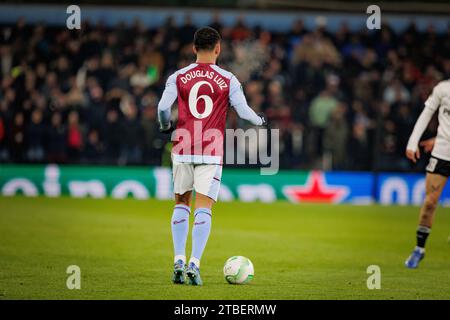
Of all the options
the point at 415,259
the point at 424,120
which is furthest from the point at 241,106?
the point at 415,259

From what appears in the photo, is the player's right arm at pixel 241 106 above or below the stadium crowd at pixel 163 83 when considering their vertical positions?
below

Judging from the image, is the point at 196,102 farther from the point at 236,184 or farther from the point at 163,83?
the point at 163,83

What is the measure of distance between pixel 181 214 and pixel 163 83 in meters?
11.7

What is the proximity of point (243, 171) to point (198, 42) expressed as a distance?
442 inches

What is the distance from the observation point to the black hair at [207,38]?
8320mm

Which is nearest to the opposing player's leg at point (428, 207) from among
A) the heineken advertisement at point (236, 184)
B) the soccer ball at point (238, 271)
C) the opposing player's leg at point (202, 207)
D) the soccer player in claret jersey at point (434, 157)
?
the soccer player in claret jersey at point (434, 157)

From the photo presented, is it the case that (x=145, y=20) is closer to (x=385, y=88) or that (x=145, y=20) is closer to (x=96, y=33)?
(x=96, y=33)

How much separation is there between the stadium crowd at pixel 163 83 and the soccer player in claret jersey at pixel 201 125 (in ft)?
35.0

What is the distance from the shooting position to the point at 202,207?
332 inches

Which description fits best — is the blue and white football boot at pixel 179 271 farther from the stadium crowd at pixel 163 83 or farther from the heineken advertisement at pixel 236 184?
A: the heineken advertisement at pixel 236 184

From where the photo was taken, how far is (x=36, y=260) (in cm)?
1011
